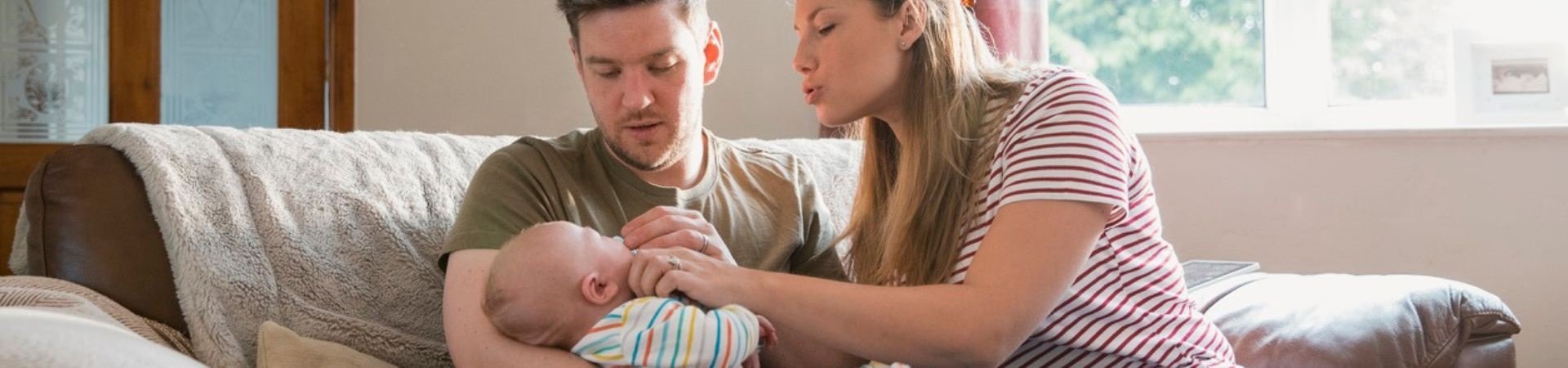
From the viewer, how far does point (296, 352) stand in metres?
1.56

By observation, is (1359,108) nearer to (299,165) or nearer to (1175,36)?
(1175,36)

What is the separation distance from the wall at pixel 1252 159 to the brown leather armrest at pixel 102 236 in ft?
6.95

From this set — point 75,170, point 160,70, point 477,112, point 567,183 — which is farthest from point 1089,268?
point 160,70

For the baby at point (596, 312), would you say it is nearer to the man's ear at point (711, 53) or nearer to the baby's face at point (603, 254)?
the baby's face at point (603, 254)

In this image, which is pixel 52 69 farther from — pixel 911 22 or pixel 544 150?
pixel 911 22

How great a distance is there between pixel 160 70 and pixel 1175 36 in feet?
8.70

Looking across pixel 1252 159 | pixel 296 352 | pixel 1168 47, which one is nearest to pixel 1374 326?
pixel 296 352

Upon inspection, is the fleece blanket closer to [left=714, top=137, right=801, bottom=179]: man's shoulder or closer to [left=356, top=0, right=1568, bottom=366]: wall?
[left=714, top=137, right=801, bottom=179]: man's shoulder

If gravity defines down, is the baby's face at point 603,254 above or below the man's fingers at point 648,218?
below

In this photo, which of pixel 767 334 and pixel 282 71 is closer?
pixel 767 334

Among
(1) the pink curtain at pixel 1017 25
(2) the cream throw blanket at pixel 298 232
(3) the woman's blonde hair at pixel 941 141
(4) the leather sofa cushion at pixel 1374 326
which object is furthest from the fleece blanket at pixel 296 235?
(1) the pink curtain at pixel 1017 25

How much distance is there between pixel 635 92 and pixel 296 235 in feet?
1.46

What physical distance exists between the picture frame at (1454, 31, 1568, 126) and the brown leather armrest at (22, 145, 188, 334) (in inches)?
109

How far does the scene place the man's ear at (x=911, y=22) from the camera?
1.60m
